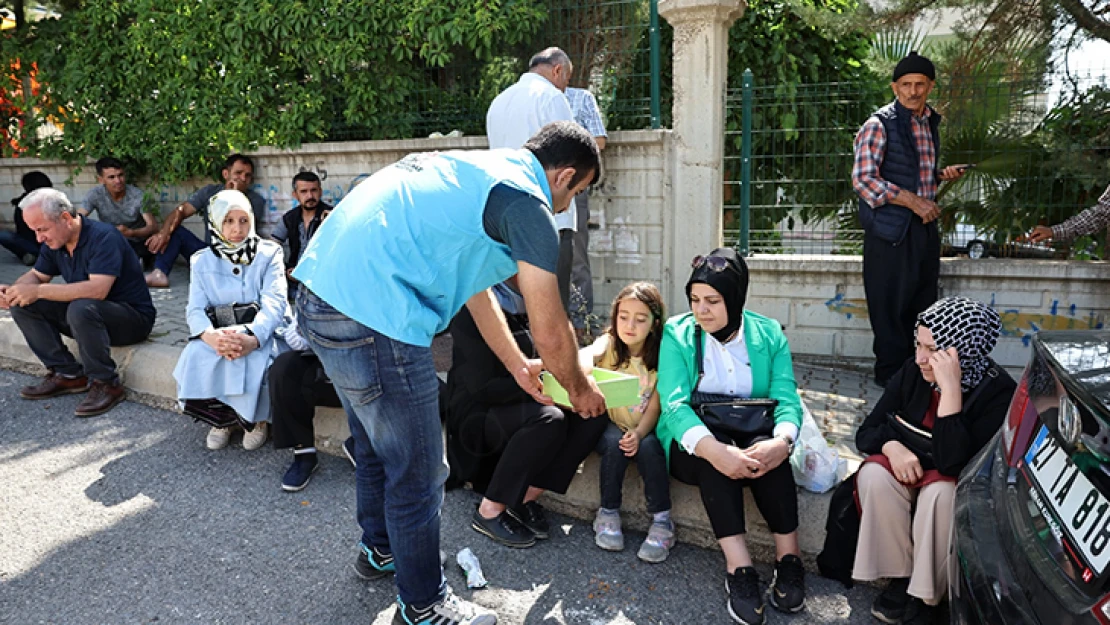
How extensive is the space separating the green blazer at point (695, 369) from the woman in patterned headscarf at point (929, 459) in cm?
47

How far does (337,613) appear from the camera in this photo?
9.68ft

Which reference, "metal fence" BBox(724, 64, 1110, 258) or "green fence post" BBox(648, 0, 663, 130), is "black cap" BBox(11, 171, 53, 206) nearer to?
"green fence post" BBox(648, 0, 663, 130)

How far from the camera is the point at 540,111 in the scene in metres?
5.16

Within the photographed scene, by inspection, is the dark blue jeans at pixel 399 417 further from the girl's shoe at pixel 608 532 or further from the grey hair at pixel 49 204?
the grey hair at pixel 49 204

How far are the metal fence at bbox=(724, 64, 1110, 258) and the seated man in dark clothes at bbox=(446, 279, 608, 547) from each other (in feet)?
10.4

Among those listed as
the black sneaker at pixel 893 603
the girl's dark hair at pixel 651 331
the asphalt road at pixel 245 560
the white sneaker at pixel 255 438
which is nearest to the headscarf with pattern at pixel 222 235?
the white sneaker at pixel 255 438

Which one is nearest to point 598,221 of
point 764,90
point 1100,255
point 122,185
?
point 764,90

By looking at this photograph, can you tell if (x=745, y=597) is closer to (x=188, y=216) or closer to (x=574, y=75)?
(x=574, y=75)

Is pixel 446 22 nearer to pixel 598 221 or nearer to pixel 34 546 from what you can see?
pixel 598 221

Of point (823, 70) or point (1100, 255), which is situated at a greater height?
point (823, 70)

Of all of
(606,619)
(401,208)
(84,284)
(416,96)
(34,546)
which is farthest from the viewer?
(416,96)

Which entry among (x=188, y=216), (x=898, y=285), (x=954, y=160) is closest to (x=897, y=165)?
(x=898, y=285)

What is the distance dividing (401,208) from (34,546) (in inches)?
99.9

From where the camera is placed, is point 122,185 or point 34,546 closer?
point 34,546
